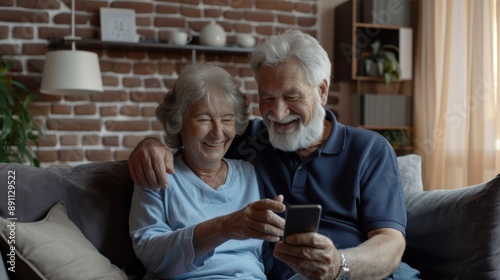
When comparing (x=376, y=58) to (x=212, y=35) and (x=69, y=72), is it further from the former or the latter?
(x=69, y=72)

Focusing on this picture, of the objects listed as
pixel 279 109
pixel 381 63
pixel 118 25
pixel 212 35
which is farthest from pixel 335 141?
pixel 381 63

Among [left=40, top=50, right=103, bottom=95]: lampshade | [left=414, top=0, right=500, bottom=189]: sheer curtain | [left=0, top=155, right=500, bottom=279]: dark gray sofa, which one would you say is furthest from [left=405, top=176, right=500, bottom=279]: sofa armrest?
[left=40, top=50, right=103, bottom=95]: lampshade

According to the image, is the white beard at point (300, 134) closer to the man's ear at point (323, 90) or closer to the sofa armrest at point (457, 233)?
the man's ear at point (323, 90)

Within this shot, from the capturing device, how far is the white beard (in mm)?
2010

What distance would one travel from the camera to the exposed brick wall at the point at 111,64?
3.94 metres

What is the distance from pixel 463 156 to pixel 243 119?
8.08ft

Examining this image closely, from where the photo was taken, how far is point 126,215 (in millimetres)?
1970

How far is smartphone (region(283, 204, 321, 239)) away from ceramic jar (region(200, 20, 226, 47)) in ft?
9.33

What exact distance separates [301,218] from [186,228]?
16.1 inches

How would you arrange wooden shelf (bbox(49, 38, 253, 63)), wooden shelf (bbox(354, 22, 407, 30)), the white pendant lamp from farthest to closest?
wooden shelf (bbox(354, 22, 407, 30)) < wooden shelf (bbox(49, 38, 253, 63)) < the white pendant lamp

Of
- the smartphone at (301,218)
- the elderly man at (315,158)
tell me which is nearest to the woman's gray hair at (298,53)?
the elderly man at (315,158)

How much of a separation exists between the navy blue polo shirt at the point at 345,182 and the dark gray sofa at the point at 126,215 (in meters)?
0.16

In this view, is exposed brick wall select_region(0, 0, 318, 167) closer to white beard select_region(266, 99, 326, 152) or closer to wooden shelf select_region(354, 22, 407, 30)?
wooden shelf select_region(354, 22, 407, 30)

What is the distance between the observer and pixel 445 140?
13.7 ft
